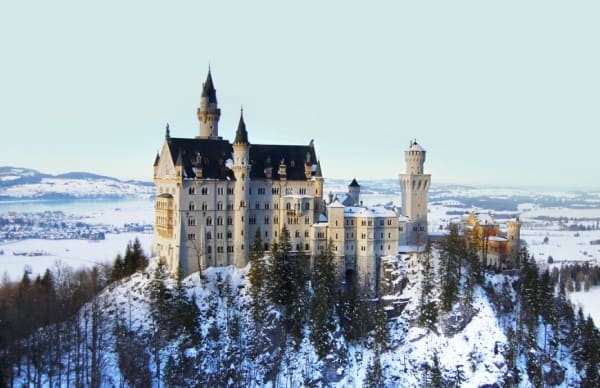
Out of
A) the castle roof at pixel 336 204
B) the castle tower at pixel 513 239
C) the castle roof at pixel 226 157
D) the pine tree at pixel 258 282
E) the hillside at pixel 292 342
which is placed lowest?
the hillside at pixel 292 342

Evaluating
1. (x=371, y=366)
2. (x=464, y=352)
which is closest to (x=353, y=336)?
(x=371, y=366)

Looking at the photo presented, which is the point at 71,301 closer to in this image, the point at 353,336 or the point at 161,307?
the point at 161,307

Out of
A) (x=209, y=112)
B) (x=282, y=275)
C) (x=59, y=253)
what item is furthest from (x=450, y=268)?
(x=59, y=253)

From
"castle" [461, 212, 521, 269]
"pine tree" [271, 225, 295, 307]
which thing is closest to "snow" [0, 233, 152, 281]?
"pine tree" [271, 225, 295, 307]

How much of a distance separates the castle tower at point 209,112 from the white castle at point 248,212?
516 cm

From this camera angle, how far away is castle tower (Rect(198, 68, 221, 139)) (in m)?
102

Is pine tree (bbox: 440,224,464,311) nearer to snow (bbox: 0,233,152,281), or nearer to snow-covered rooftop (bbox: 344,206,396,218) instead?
snow-covered rooftop (bbox: 344,206,396,218)

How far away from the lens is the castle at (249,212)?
306 ft

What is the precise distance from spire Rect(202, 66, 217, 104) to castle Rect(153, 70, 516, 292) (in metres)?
6.42

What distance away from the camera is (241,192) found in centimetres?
9512

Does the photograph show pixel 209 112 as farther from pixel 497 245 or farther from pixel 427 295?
pixel 497 245

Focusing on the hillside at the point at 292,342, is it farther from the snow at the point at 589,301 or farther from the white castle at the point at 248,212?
the snow at the point at 589,301

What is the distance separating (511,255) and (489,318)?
702 inches

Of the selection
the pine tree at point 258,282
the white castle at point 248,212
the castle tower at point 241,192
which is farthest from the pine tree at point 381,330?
the castle tower at point 241,192
